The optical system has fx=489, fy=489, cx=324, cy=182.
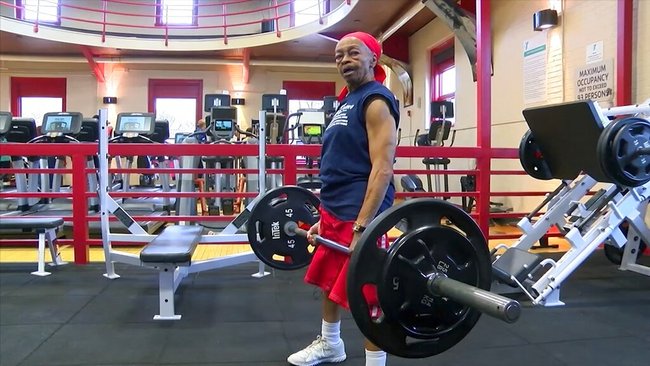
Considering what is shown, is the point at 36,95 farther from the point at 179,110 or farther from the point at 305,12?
the point at 305,12

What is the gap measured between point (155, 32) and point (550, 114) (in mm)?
9791

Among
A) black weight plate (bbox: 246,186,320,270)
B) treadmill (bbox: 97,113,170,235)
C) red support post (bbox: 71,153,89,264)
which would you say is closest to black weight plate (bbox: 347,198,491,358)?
black weight plate (bbox: 246,186,320,270)

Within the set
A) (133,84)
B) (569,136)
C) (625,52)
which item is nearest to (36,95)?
(133,84)

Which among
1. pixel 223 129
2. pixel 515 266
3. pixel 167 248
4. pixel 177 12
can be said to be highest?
pixel 177 12

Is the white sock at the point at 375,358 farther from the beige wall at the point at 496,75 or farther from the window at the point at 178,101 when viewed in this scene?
the window at the point at 178,101

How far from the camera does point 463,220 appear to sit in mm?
1299

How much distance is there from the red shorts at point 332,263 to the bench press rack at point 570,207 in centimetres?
136

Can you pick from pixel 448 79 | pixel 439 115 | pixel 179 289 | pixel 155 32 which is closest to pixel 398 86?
pixel 448 79

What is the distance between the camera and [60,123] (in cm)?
481

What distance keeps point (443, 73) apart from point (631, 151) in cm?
624

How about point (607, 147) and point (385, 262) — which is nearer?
point (385, 262)

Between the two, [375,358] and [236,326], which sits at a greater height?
[375,358]

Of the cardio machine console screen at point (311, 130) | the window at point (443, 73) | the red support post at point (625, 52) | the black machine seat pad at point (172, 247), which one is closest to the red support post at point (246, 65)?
the window at point (443, 73)

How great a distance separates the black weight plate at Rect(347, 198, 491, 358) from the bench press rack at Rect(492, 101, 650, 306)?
4.96 feet
